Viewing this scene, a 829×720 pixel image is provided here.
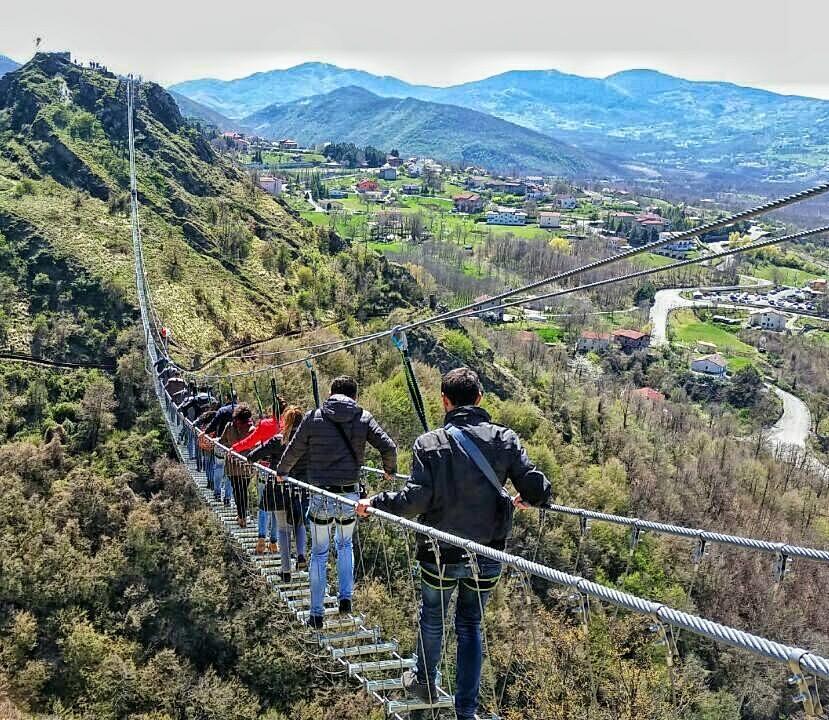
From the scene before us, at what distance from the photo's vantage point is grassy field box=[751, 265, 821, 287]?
307ft

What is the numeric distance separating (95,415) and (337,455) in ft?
74.3

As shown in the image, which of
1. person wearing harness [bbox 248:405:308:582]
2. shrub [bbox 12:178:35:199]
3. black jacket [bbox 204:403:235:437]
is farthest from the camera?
shrub [bbox 12:178:35:199]

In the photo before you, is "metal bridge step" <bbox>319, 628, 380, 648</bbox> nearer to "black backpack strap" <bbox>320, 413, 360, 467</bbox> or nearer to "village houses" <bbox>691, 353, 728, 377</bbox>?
"black backpack strap" <bbox>320, 413, 360, 467</bbox>

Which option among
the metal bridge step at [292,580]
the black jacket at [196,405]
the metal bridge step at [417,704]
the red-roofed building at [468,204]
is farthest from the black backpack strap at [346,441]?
the red-roofed building at [468,204]

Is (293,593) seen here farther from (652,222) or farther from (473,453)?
(652,222)

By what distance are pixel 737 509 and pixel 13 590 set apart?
31.6 meters

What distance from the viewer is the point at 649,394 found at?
56.5 m

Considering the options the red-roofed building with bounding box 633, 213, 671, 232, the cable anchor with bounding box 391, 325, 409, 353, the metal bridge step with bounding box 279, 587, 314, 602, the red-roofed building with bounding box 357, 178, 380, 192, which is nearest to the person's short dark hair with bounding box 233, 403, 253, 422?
the metal bridge step with bounding box 279, 587, 314, 602

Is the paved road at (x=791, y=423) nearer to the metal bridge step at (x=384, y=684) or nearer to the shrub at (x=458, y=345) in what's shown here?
the shrub at (x=458, y=345)

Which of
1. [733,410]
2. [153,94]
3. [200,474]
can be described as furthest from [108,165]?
[733,410]

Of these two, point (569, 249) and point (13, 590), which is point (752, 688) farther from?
point (569, 249)

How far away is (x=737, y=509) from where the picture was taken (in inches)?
1366

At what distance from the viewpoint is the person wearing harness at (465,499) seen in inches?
132

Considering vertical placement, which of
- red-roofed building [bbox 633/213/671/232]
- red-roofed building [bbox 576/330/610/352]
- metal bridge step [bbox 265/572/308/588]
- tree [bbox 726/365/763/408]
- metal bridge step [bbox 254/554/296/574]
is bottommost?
tree [bbox 726/365/763/408]
